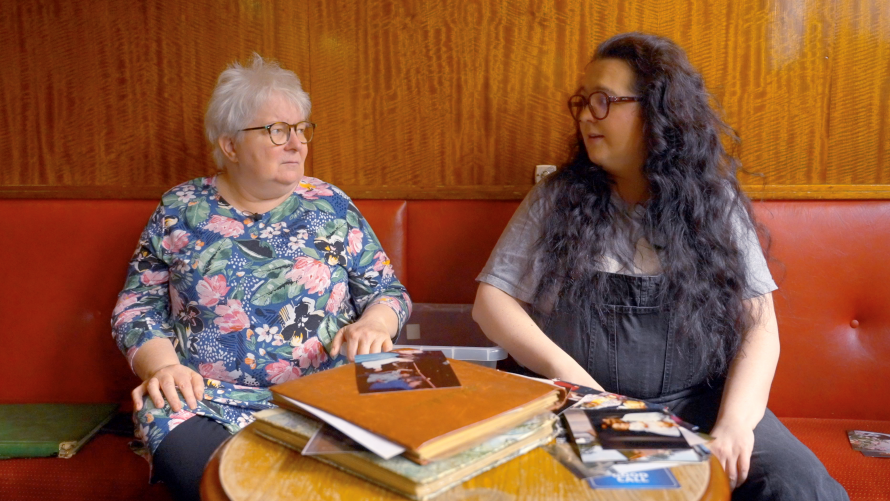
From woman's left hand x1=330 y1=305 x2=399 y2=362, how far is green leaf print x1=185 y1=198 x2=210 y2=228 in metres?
0.48

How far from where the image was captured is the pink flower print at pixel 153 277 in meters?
1.64

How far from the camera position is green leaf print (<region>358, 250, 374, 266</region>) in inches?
67.1

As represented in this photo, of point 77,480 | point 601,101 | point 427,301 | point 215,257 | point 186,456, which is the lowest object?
point 77,480

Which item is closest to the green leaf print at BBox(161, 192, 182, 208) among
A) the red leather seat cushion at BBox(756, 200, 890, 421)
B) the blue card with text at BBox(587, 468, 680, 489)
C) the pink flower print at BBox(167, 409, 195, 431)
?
the pink flower print at BBox(167, 409, 195, 431)

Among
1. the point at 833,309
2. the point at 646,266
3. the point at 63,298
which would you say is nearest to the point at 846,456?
the point at 833,309

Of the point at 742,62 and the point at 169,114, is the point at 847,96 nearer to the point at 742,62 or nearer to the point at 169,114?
the point at 742,62

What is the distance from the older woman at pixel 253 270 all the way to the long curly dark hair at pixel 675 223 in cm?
46

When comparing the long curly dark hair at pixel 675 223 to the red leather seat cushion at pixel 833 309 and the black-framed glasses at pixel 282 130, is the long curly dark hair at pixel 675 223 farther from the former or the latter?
the black-framed glasses at pixel 282 130

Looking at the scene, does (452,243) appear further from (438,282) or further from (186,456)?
(186,456)

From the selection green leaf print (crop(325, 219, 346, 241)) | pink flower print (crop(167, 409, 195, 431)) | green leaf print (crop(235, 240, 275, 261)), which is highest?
green leaf print (crop(325, 219, 346, 241))

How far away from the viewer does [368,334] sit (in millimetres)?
1373

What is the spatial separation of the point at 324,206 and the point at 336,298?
253 mm

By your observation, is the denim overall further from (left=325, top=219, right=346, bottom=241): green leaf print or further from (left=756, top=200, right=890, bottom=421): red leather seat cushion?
(left=325, top=219, right=346, bottom=241): green leaf print

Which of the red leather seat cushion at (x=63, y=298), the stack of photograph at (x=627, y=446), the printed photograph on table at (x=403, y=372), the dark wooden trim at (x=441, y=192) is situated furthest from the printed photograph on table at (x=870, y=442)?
the red leather seat cushion at (x=63, y=298)
